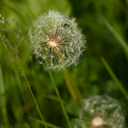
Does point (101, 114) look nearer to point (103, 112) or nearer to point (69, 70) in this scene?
point (103, 112)

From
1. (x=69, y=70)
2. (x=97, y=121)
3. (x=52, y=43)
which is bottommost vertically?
(x=97, y=121)

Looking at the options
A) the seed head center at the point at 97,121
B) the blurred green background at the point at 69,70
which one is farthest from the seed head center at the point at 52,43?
the seed head center at the point at 97,121


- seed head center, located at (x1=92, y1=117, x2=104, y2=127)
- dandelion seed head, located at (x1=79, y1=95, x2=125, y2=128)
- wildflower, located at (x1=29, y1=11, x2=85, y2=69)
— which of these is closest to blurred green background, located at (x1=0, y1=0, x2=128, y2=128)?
dandelion seed head, located at (x1=79, y1=95, x2=125, y2=128)

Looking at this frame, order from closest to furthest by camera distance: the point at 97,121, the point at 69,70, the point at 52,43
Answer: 1. the point at 52,43
2. the point at 97,121
3. the point at 69,70

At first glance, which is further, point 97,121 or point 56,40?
point 97,121

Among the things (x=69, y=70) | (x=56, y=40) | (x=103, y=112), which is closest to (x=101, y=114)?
(x=103, y=112)

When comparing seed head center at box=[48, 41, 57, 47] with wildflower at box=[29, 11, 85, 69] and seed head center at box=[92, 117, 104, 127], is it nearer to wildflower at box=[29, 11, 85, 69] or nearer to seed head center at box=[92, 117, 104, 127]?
wildflower at box=[29, 11, 85, 69]
